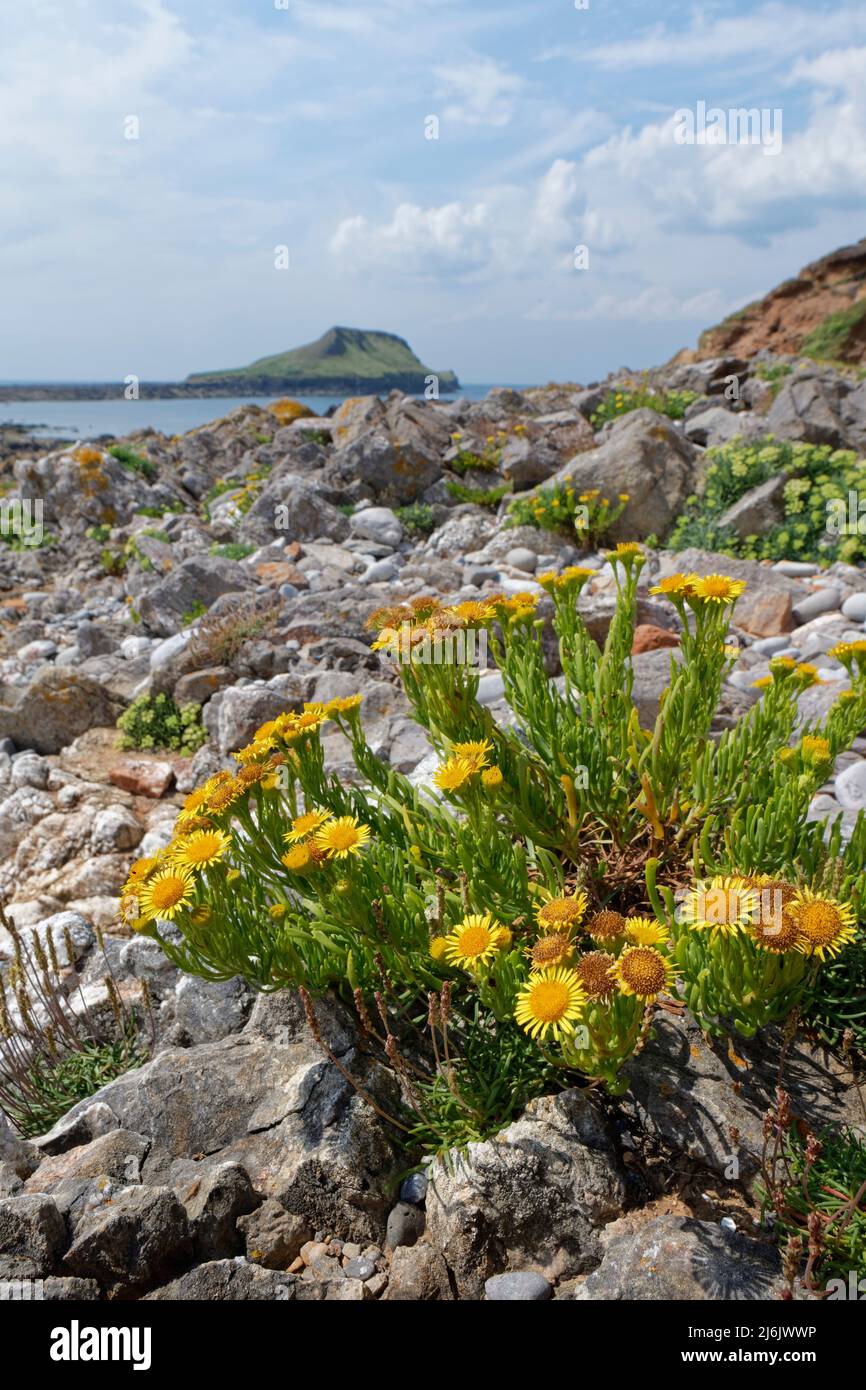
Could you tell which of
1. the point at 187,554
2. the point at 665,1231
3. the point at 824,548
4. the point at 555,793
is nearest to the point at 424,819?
the point at 555,793

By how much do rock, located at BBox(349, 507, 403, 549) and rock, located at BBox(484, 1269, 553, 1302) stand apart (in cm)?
1052

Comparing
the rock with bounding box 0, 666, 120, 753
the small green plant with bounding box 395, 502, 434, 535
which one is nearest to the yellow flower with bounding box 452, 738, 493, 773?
the rock with bounding box 0, 666, 120, 753

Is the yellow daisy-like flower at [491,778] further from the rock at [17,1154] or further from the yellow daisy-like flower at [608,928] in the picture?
the rock at [17,1154]

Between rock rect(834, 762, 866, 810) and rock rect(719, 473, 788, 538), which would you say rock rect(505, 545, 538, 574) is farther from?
rock rect(834, 762, 866, 810)

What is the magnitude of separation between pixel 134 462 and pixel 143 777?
43.0 feet

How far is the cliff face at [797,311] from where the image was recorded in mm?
37875

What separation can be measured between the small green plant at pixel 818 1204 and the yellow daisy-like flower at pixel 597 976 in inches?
19.5

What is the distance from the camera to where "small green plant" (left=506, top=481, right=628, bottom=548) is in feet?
32.9

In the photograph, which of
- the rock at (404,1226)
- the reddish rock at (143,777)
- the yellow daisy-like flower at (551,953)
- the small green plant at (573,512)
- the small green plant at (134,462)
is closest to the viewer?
the yellow daisy-like flower at (551,953)

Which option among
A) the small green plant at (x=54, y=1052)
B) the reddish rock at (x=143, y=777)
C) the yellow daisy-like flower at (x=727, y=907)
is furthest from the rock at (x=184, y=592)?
the yellow daisy-like flower at (x=727, y=907)

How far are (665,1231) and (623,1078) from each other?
0.42m

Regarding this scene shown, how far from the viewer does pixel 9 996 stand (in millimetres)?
4445

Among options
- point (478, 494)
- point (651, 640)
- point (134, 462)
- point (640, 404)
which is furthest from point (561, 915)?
point (134, 462)
